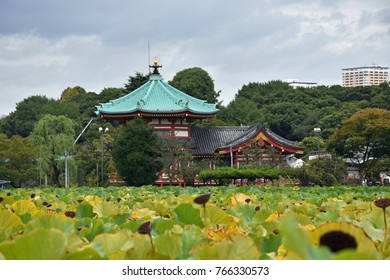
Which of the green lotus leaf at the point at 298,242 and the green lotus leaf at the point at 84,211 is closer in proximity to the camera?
the green lotus leaf at the point at 298,242

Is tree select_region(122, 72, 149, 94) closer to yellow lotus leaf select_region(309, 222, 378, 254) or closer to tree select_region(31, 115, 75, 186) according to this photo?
tree select_region(31, 115, 75, 186)

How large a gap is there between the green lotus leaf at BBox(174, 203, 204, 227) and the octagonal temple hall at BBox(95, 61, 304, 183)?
25.7 m

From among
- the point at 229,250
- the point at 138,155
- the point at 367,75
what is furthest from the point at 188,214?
the point at 367,75

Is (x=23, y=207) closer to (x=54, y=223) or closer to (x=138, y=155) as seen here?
(x=54, y=223)

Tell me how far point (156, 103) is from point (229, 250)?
3001 cm

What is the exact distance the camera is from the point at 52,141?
29516 millimetres

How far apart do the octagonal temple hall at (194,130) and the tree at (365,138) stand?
198 centimetres

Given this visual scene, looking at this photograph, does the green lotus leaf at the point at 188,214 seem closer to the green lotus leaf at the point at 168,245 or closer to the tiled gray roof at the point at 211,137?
the green lotus leaf at the point at 168,245

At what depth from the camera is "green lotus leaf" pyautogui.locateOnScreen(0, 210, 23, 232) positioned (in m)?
1.83

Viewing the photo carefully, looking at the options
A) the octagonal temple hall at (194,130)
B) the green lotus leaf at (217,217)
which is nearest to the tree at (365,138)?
the octagonal temple hall at (194,130)

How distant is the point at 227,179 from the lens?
24.5 meters

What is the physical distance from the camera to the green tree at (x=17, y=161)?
3050 cm

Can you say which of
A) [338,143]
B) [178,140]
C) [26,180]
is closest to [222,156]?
[178,140]

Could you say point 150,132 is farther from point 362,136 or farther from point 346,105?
point 346,105
